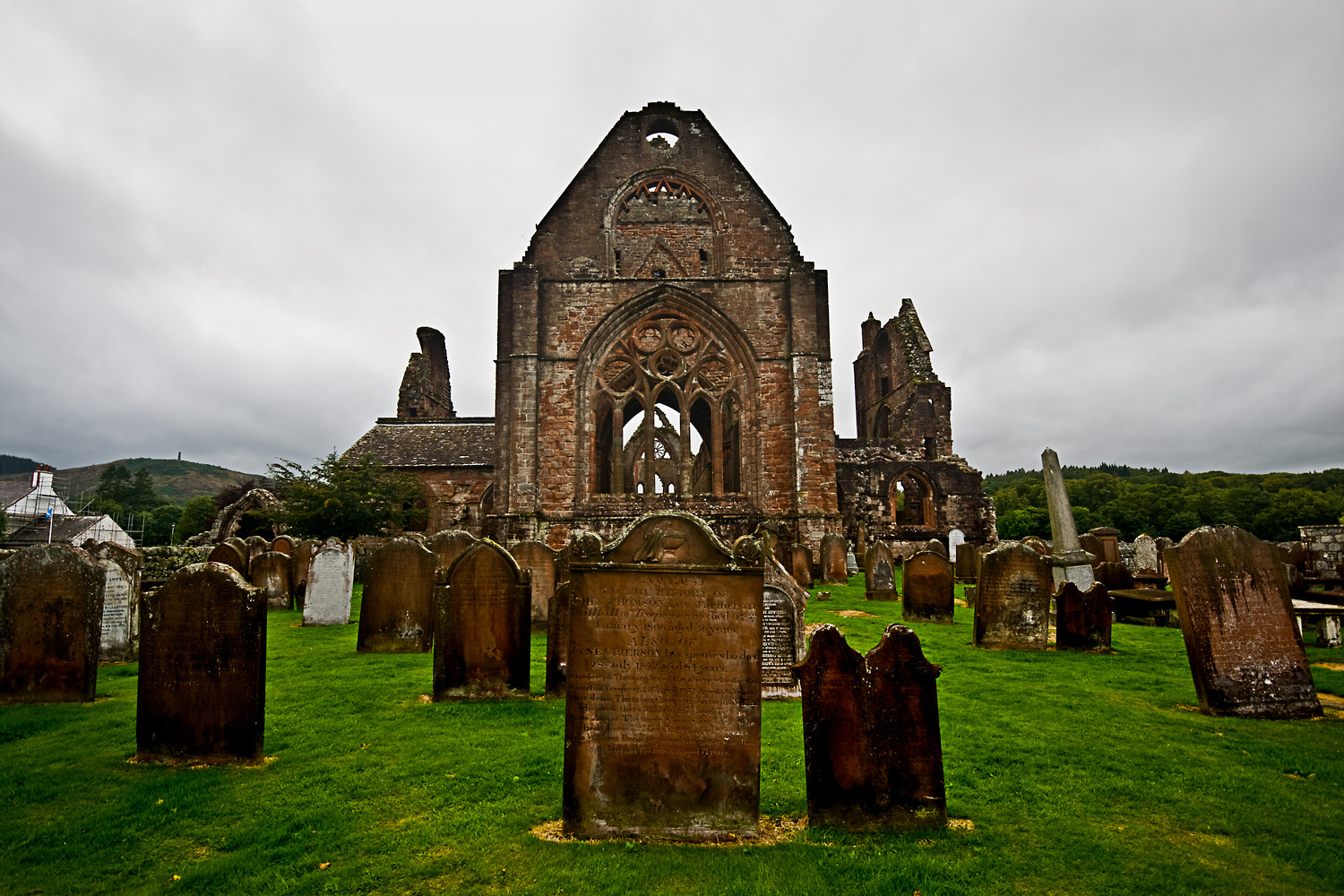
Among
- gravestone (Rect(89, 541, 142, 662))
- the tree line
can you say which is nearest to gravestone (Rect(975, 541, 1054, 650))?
gravestone (Rect(89, 541, 142, 662))

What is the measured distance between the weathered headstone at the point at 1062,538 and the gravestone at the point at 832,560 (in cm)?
595

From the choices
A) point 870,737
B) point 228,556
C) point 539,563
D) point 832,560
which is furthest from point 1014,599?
point 228,556

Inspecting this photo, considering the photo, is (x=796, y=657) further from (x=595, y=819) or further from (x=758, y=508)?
(x=758, y=508)

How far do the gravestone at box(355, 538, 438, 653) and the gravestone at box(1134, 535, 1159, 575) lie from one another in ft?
55.8

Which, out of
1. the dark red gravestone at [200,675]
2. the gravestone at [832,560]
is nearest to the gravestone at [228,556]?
the dark red gravestone at [200,675]

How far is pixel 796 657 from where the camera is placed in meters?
6.55

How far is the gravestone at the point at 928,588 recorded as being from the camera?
37.9 feet

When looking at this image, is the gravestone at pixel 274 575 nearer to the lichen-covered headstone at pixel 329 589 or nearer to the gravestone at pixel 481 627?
the lichen-covered headstone at pixel 329 589

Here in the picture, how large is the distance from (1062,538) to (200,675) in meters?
12.5

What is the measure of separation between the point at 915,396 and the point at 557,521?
1608 centimetres

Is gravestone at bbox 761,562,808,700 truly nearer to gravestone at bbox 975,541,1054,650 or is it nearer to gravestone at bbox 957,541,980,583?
gravestone at bbox 975,541,1054,650

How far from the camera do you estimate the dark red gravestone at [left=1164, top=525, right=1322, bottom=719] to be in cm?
580

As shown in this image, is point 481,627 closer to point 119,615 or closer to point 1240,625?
point 119,615

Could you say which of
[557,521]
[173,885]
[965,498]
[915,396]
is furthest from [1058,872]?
[915,396]
